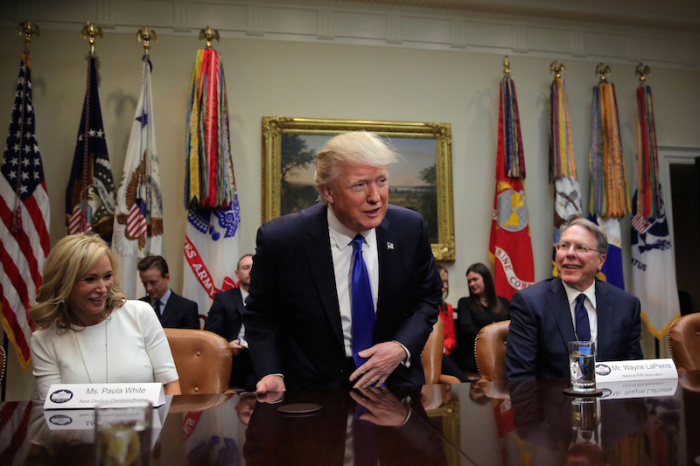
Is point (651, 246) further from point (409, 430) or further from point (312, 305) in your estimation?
point (409, 430)

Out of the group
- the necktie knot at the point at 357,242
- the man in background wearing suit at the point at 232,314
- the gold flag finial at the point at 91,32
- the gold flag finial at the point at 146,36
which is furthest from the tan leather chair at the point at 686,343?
the gold flag finial at the point at 91,32

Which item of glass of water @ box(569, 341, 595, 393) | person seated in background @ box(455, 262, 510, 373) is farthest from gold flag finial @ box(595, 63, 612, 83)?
glass of water @ box(569, 341, 595, 393)

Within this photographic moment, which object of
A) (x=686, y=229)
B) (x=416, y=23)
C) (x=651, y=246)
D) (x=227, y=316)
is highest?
(x=416, y=23)

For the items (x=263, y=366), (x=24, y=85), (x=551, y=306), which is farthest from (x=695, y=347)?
(x=24, y=85)

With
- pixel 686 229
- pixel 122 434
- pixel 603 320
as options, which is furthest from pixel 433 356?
pixel 686 229

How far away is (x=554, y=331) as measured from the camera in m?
2.37

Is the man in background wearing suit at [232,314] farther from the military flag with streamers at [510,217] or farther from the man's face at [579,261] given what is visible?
the military flag with streamers at [510,217]

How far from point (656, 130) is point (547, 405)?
594 centimetres

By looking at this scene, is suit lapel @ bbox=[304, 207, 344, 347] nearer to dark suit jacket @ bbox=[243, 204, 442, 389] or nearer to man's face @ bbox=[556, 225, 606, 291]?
dark suit jacket @ bbox=[243, 204, 442, 389]

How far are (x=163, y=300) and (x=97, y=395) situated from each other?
3.13 metres

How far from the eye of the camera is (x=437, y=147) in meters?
5.85

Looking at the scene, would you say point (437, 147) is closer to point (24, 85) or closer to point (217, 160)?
point (217, 160)

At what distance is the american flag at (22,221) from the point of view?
179 inches

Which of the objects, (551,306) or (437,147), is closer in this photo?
(551,306)
